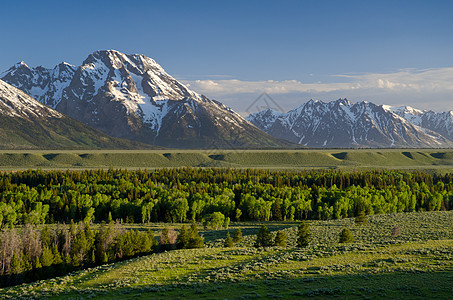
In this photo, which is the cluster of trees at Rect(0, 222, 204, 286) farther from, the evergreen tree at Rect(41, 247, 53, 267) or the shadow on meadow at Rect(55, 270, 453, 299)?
the shadow on meadow at Rect(55, 270, 453, 299)

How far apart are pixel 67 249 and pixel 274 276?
141ft

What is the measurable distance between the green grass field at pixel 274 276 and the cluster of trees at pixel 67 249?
9998mm

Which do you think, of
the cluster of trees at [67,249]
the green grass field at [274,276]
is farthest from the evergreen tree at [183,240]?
the green grass field at [274,276]

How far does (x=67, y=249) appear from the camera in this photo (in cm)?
7456

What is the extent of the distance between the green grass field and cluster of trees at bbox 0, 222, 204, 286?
10.00m

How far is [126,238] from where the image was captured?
77625 millimetres

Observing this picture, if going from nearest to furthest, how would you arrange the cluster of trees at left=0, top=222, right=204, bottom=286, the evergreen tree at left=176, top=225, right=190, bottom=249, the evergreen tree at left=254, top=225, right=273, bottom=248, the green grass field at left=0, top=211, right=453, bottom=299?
the green grass field at left=0, top=211, right=453, bottom=299 → the cluster of trees at left=0, top=222, right=204, bottom=286 → the evergreen tree at left=254, top=225, right=273, bottom=248 → the evergreen tree at left=176, top=225, right=190, bottom=249

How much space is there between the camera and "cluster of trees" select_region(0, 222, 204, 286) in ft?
222

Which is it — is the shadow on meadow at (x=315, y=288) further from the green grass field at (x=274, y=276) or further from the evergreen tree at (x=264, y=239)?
the evergreen tree at (x=264, y=239)

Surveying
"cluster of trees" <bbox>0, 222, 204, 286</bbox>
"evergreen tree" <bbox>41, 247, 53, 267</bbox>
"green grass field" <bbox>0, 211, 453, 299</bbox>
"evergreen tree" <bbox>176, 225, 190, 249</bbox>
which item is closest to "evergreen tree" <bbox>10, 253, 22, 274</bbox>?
"cluster of trees" <bbox>0, 222, 204, 286</bbox>

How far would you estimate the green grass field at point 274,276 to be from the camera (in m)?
41.2

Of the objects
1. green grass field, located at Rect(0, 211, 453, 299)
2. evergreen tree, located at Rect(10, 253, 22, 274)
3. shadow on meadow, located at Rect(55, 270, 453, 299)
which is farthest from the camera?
evergreen tree, located at Rect(10, 253, 22, 274)

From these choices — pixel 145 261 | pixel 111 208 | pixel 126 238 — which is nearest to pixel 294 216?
pixel 111 208

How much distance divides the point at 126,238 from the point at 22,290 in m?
26.8
